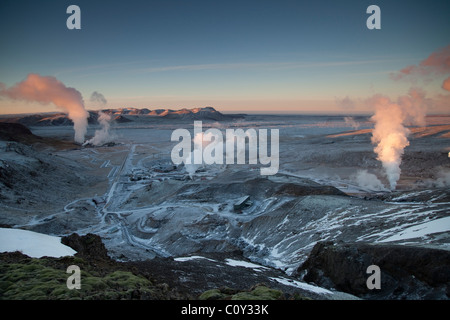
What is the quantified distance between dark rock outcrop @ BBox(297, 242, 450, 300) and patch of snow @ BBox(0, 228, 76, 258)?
1554cm

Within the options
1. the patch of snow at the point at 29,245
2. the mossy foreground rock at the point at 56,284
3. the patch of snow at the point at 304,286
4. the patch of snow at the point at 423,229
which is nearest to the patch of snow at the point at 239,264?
the patch of snow at the point at 304,286

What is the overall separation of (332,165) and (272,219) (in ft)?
140

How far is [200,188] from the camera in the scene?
162 feet

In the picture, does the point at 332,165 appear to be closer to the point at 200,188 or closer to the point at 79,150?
the point at 200,188

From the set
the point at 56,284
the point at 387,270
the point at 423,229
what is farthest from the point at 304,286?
the point at 56,284

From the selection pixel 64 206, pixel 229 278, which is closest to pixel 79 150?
pixel 64 206

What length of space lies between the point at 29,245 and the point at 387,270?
1953cm

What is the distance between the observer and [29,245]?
52.9 feet

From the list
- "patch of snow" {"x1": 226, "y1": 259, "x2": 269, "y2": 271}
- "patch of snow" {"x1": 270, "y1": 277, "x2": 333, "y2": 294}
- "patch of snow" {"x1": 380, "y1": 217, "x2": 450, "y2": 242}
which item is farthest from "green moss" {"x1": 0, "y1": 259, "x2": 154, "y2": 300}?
"patch of snow" {"x1": 380, "y1": 217, "x2": 450, "y2": 242}

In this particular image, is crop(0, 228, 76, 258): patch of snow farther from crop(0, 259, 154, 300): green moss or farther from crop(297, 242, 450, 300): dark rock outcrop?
crop(297, 242, 450, 300): dark rock outcrop

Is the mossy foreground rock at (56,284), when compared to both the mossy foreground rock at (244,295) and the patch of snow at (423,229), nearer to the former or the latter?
the mossy foreground rock at (244,295)

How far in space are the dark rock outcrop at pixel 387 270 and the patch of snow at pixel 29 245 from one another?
1554 centimetres

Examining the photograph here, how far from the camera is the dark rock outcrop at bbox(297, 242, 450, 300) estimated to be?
14836mm

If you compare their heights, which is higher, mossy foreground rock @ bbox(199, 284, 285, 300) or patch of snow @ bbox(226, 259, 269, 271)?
mossy foreground rock @ bbox(199, 284, 285, 300)
